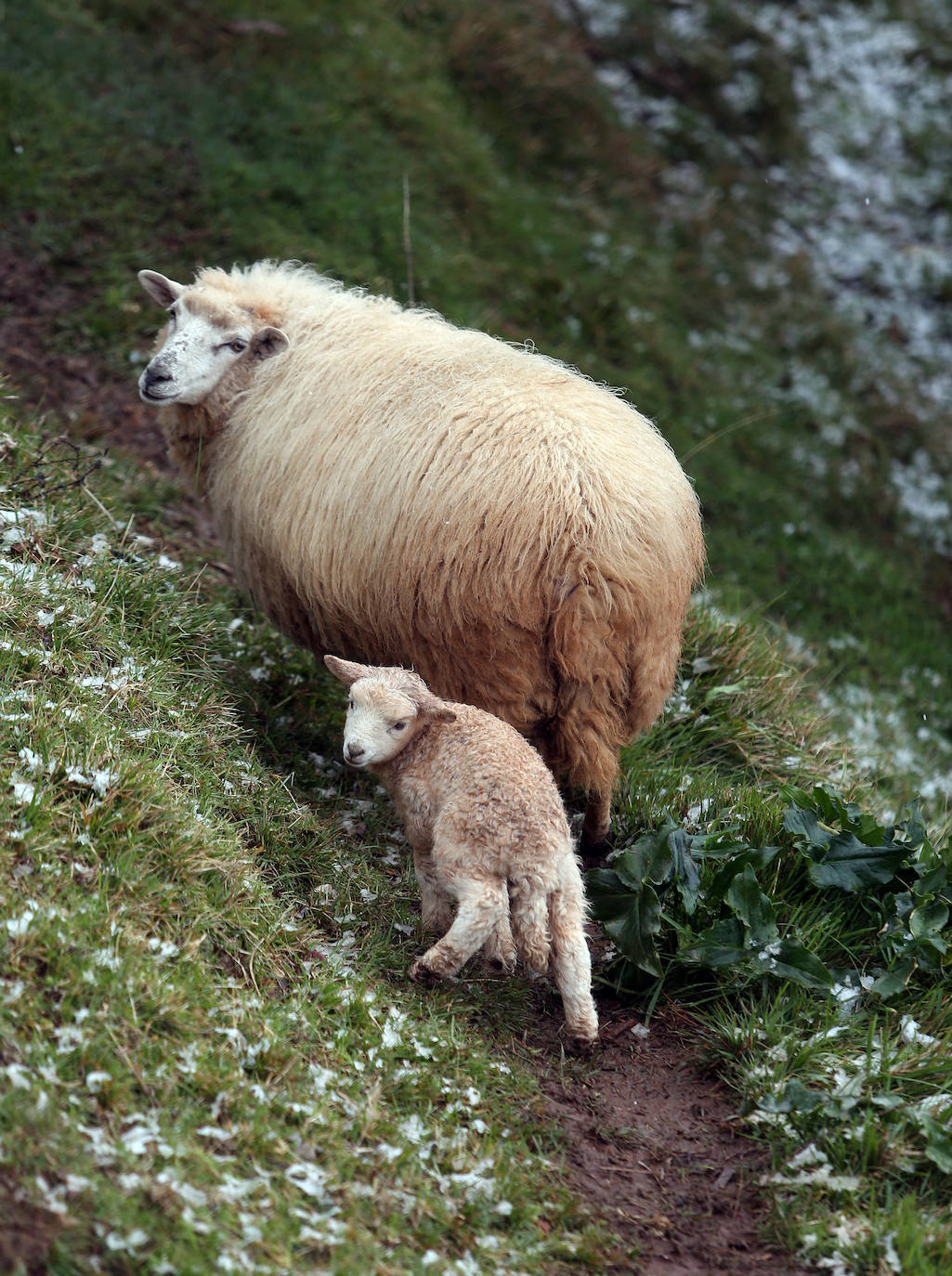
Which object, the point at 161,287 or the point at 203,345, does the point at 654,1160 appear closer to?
the point at 203,345

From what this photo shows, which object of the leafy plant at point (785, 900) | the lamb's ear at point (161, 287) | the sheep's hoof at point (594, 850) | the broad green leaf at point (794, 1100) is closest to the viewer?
the broad green leaf at point (794, 1100)

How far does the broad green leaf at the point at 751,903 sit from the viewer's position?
417 cm

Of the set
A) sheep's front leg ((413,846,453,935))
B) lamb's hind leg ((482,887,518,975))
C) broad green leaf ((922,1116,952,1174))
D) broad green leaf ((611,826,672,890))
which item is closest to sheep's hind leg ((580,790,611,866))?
broad green leaf ((611,826,672,890))

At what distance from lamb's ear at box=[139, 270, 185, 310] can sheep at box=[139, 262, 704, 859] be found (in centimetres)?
10

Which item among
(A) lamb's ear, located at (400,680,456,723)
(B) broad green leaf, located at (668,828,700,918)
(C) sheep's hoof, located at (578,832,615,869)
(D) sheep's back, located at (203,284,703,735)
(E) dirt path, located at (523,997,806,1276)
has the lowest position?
(C) sheep's hoof, located at (578,832,615,869)

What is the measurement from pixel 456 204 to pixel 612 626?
6211 mm

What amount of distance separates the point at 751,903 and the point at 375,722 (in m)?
1.50

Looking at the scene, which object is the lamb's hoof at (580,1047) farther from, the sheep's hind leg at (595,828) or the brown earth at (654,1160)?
the sheep's hind leg at (595,828)

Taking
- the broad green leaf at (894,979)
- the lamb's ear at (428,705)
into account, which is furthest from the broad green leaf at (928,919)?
the lamb's ear at (428,705)

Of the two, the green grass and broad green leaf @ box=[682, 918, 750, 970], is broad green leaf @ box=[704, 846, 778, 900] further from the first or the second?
the green grass

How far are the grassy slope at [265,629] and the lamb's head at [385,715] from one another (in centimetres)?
58

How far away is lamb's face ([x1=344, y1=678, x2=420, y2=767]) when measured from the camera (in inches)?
155

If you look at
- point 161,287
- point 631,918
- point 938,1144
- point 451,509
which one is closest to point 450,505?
point 451,509

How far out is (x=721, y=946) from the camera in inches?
163
